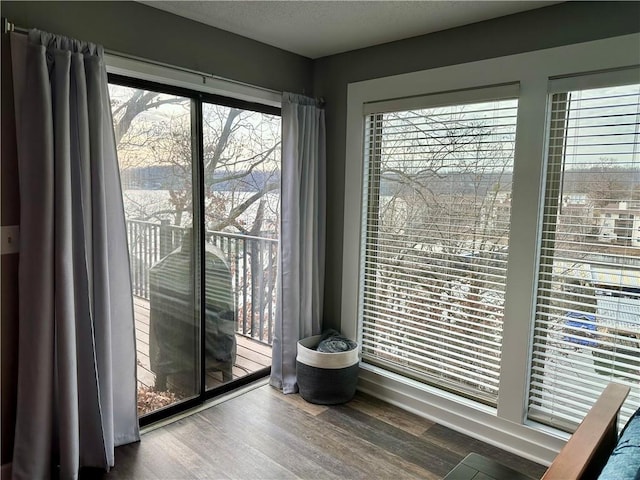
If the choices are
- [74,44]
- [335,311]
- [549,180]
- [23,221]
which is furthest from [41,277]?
[549,180]

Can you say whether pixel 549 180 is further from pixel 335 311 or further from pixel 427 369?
pixel 335 311

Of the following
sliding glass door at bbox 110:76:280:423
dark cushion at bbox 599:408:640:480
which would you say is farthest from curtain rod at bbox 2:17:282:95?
dark cushion at bbox 599:408:640:480

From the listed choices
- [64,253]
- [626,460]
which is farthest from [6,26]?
[626,460]

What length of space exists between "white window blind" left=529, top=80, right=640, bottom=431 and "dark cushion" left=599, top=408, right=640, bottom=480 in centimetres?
99

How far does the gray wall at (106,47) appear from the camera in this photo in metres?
2.01

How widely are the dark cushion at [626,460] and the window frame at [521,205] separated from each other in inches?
44.7

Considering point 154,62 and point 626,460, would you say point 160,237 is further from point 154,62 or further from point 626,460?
point 626,460

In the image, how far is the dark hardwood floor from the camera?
231cm

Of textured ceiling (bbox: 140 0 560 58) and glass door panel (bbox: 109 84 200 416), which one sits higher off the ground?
textured ceiling (bbox: 140 0 560 58)

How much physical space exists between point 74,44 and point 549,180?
95.7 inches

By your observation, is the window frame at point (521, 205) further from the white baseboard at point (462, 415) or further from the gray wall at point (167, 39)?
the gray wall at point (167, 39)

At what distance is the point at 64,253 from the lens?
6.77ft

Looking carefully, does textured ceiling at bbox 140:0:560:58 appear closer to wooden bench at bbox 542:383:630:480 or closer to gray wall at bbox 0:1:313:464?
gray wall at bbox 0:1:313:464

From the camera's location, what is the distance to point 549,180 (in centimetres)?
241
